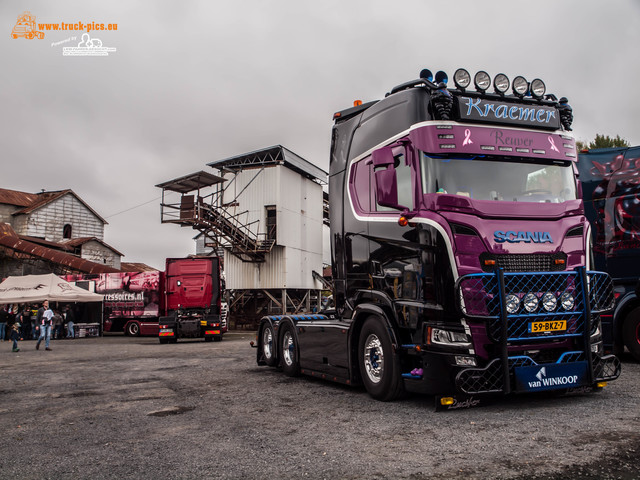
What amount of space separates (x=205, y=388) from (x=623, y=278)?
784cm

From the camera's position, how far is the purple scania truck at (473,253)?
6.12 metres

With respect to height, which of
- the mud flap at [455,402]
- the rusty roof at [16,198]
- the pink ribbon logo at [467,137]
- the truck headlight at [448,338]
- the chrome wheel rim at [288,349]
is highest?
the rusty roof at [16,198]

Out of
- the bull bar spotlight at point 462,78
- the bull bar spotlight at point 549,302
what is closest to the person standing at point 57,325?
the bull bar spotlight at point 462,78

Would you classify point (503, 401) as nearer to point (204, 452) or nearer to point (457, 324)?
point (457, 324)

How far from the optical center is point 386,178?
22.5 feet

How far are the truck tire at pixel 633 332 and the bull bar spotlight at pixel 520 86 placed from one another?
5.18 metres

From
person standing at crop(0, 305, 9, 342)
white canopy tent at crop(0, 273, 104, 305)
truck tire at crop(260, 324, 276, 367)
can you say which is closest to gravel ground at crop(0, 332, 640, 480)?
truck tire at crop(260, 324, 276, 367)

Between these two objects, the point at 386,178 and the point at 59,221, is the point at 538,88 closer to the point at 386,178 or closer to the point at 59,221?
the point at 386,178

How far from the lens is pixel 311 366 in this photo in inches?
368

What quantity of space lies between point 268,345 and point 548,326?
6625mm

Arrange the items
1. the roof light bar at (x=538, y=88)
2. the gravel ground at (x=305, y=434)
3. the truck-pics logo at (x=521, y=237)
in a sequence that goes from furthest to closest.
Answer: the roof light bar at (x=538, y=88), the truck-pics logo at (x=521, y=237), the gravel ground at (x=305, y=434)

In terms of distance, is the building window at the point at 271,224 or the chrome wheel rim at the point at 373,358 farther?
the building window at the point at 271,224

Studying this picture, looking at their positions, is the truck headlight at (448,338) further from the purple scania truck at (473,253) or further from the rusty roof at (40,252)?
the rusty roof at (40,252)

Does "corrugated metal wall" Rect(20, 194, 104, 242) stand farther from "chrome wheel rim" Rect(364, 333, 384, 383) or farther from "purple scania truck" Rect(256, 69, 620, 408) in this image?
"chrome wheel rim" Rect(364, 333, 384, 383)
